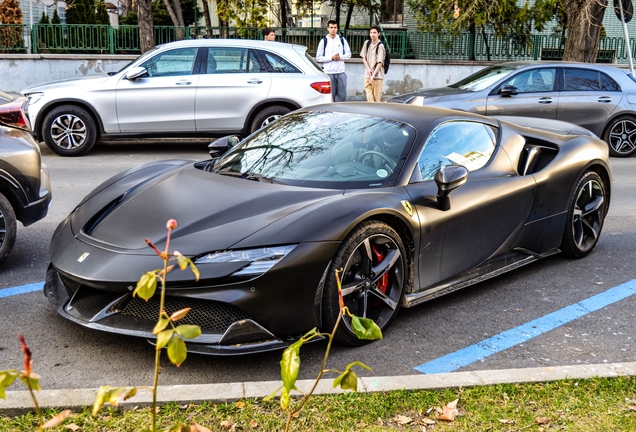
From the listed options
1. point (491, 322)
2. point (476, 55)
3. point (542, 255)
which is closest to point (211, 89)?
point (542, 255)

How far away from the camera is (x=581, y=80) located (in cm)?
1311

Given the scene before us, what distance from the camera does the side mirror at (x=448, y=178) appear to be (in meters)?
4.82

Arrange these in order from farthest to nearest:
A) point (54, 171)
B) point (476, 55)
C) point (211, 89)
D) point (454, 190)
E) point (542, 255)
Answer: point (476, 55)
point (211, 89)
point (54, 171)
point (542, 255)
point (454, 190)

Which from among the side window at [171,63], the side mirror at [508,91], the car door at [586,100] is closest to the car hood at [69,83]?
the side window at [171,63]

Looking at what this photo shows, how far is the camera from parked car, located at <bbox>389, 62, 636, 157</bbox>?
12453mm

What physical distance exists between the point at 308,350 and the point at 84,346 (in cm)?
129

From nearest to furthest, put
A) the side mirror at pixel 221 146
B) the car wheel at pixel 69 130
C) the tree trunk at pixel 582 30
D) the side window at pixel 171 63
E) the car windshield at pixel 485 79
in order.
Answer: the side mirror at pixel 221 146 < the car wheel at pixel 69 130 < the side window at pixel 171 63 < the car windshield at pixel 485 79 < the tree trunk at pixel 582 30

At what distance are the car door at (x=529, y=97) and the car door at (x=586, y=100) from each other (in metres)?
0.20

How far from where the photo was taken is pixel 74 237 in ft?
15.1

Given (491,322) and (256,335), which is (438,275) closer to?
(491,322)

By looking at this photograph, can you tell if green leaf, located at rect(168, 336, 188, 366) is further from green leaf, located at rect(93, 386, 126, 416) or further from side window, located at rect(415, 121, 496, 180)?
side window, located at rect(415, 121, 496, 180)

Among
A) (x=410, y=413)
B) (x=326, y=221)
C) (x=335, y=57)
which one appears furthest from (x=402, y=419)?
(x=335, y=57)

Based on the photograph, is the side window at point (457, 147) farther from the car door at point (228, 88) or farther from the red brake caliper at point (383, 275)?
the car door at point (228, 88)

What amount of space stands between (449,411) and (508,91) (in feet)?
31.8
